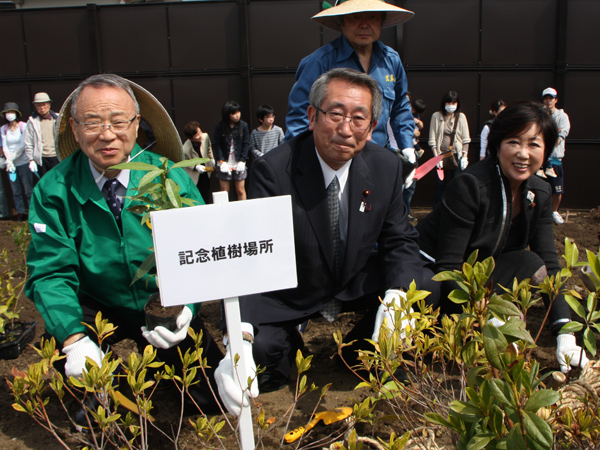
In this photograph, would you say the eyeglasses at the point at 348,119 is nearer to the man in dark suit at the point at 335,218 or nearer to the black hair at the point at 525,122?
the man in dark suit at the point at 335,218

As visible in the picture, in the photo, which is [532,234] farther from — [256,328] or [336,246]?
[256,328]

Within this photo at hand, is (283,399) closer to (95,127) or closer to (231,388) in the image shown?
(231,388)

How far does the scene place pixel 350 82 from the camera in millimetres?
2180

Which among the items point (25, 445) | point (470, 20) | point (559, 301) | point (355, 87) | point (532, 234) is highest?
point (470, 20)

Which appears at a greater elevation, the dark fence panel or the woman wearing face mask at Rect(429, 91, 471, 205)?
the dark fence panel

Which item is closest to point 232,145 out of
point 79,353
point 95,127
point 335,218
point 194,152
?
point 194,152

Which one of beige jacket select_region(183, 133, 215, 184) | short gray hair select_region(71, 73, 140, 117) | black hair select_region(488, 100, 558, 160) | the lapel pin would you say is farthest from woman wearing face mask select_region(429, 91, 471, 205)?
short gray hair select_region(71, 73, 140, 117)

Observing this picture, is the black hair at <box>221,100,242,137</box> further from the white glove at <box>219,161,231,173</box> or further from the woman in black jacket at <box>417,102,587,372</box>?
the woman in black jacket at <box>417,102,587,372</box>

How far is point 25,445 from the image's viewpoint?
218cm

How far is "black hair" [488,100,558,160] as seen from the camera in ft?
8.25

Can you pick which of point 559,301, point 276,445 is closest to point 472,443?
point 276,445

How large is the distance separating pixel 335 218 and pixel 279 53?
5957 millimetres

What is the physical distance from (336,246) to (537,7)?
6.66 m

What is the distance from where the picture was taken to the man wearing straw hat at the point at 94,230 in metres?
1.97
